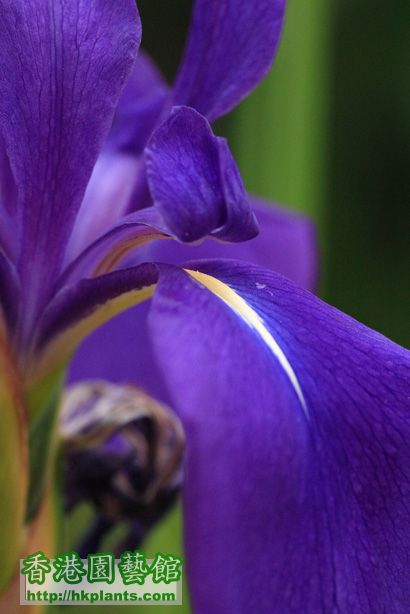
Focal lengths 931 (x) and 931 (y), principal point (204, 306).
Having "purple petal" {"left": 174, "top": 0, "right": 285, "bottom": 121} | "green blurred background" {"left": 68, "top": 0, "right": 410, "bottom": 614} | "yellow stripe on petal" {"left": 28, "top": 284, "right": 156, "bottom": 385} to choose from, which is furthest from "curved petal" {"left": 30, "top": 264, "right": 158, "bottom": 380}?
"green blurred background" {"left": 68, "top": 0, "right": 410, "bottom": 614}

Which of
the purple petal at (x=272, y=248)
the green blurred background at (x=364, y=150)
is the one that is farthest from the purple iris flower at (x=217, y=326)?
the green blurred background at (x=364, y=150)

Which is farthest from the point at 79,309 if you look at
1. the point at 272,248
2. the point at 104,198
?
the point at 272,248

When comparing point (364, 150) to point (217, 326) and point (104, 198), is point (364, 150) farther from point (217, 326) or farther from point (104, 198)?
point (217, 326)

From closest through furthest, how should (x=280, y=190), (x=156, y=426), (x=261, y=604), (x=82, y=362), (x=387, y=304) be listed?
1. (x=261, y=604)
2. (x=156, y=426)
3. (x=82, y=362)
4. (x=280, y=190)
5. (x=387, y=304)

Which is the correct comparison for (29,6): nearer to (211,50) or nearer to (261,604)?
(211,50)

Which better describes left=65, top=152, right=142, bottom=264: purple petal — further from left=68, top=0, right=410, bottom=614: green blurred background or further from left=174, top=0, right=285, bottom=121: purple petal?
left=68, top=0, right=410, bottom=614: green blurred background

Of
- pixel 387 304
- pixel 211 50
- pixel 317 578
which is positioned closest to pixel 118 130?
pixel 211 50

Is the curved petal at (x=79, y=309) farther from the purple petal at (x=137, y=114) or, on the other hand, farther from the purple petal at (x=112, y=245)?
the purple petal at (x=137, y=114)

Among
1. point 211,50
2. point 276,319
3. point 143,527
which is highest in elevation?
point 211,50
